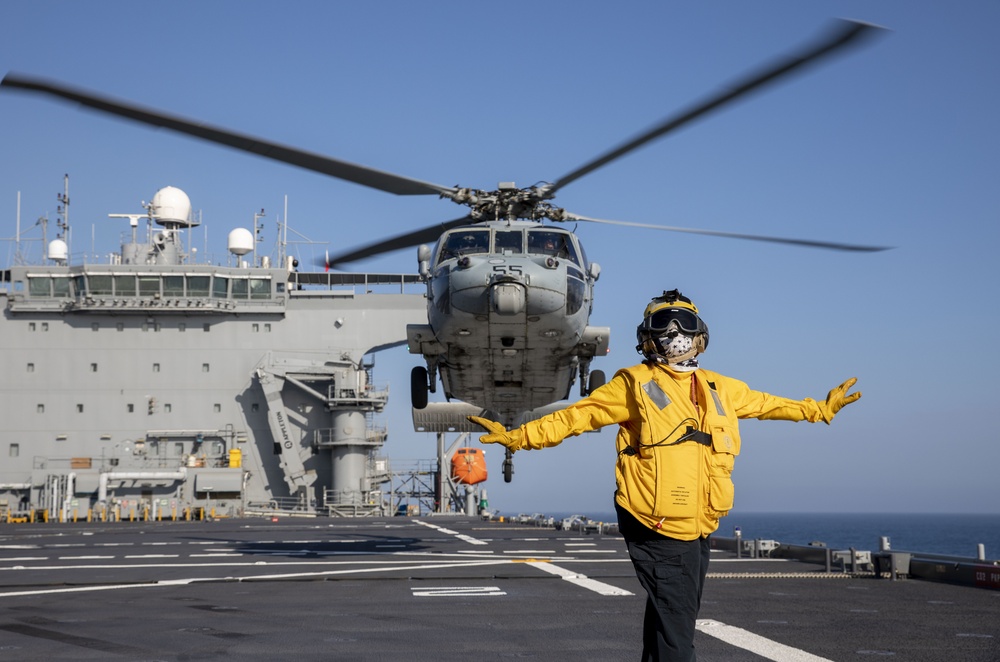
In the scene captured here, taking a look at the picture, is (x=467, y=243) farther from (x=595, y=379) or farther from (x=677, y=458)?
(x=677, y=458)

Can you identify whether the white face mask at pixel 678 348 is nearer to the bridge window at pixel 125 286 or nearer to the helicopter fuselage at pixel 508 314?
the helicopter fuselage at pixel 508 314

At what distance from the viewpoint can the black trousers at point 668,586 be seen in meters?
5.12

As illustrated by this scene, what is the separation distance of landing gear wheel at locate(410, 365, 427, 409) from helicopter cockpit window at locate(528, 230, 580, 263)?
4.57 meters

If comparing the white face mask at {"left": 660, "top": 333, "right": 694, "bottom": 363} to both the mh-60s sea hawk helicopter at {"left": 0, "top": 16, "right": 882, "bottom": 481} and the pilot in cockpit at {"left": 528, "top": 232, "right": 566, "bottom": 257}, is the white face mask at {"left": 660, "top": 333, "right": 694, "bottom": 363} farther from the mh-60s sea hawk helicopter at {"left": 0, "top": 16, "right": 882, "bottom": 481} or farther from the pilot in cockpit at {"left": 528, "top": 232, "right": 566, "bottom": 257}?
Result: the pilot in cockpit at {"left": 528, "top": 232, "right": 566, "bottom": 257}

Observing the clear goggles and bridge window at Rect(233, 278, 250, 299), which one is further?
bridge window at Rect(233, 278, 250, 299)

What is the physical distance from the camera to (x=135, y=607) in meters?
11.1

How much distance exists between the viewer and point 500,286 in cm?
1602

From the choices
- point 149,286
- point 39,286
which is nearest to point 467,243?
point 149,286

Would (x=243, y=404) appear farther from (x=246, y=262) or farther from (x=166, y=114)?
(x=166, y=114)

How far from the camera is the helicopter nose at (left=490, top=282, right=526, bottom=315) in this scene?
1600 cm

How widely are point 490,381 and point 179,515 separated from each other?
34.2m

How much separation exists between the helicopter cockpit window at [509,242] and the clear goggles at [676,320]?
11488 mm

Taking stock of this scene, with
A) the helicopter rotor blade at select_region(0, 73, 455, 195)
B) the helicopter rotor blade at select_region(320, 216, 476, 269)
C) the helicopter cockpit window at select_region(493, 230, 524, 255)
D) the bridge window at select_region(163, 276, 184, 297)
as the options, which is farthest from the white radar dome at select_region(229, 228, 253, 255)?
the helicopter cockpit window at select_region(493, 230, 524, 255)

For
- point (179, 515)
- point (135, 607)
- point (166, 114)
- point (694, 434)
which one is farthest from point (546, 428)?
point (179, 515)
